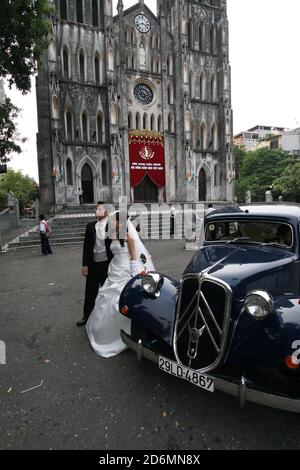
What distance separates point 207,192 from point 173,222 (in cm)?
1374

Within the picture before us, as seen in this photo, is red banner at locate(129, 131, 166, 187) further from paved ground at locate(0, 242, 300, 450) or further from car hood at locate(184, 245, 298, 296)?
car hood at locate(184, 245, 298, 296)

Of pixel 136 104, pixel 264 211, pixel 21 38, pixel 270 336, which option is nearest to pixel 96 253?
pixel 264 211

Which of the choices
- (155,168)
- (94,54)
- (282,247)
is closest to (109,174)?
(155,168)

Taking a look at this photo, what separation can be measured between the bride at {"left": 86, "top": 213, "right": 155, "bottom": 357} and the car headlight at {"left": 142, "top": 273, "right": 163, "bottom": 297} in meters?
0.58

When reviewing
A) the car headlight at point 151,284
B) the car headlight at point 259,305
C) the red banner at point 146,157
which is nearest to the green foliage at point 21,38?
the car headlight at point 151,284

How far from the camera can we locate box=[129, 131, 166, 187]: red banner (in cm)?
2667

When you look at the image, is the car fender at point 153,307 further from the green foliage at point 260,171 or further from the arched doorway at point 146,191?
the green foliage at point 260,171

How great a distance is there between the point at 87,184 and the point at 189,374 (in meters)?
24.9

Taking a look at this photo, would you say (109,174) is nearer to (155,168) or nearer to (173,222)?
(155,168)

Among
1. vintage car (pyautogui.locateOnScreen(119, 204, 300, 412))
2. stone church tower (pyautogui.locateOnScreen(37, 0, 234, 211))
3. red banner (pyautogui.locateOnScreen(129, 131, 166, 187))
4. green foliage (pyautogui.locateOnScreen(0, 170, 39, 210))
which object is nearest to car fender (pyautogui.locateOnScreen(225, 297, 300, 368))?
vintage car (pyautogui.locateOnScreen(119, 204, 300, 412))

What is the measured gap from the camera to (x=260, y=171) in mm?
46875

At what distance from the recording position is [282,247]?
343 cm

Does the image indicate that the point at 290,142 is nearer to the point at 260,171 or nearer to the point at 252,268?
the point at 260,171
